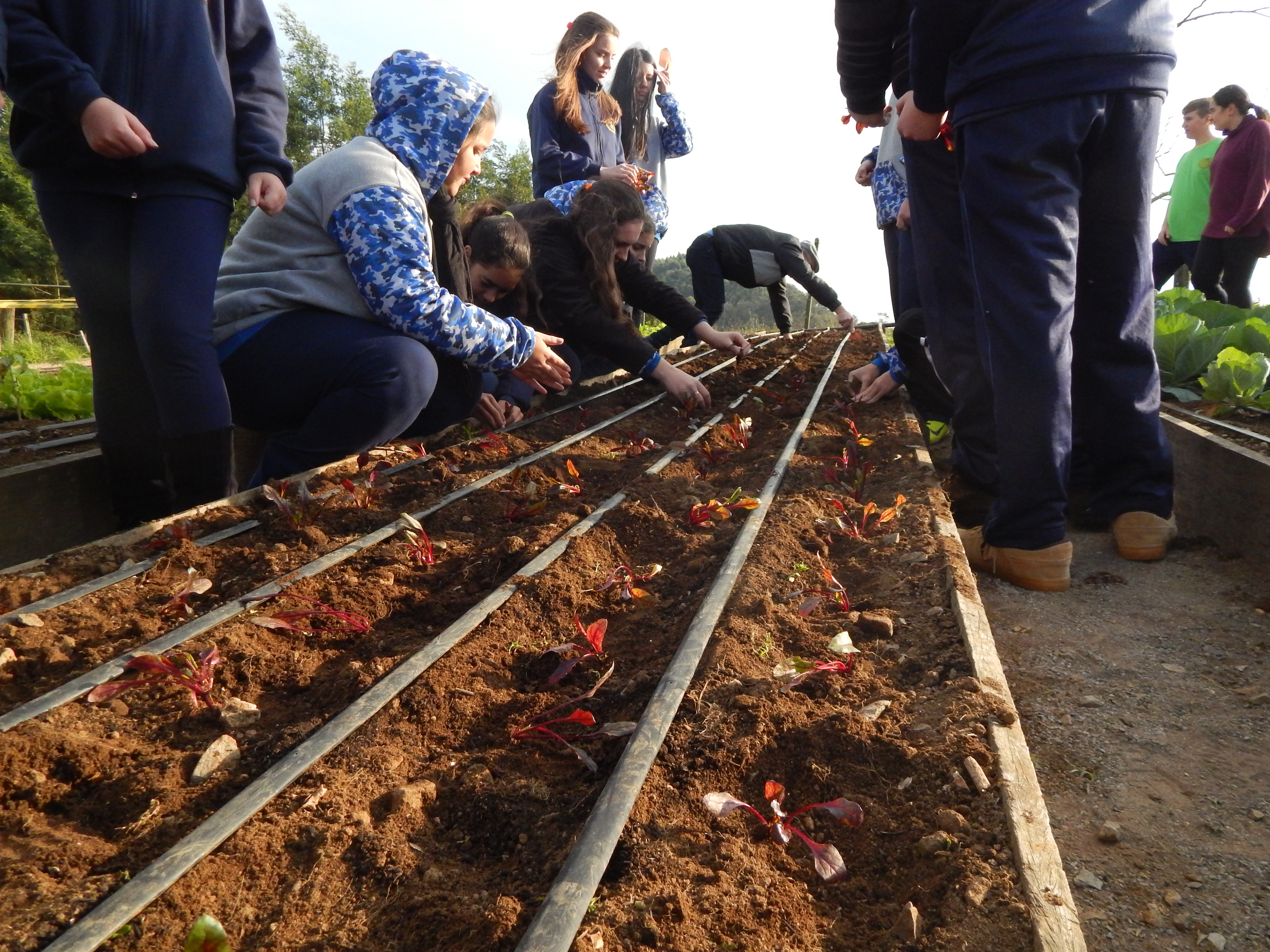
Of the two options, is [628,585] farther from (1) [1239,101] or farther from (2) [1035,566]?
(1) [1239,101]

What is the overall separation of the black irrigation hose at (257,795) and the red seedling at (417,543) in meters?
0.28

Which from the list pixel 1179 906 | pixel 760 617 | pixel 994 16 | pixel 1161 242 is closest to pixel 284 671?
pixel 760 617

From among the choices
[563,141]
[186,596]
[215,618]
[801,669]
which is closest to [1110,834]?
[801,669]

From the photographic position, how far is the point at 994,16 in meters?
1.91

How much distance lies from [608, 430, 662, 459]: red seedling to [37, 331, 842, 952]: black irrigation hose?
1.43 m

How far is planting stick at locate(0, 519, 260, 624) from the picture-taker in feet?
5.23

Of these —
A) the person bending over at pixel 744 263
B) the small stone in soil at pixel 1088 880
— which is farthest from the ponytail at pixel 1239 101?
the small stone in soil at pixel 1088 880

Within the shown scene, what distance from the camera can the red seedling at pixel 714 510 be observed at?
2223mm

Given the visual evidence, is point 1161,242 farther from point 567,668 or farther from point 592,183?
point 567,668

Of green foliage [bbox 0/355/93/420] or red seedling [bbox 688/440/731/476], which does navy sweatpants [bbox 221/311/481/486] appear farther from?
green foliage [bbox 0/355/93/420]

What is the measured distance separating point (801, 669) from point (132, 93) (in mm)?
2235

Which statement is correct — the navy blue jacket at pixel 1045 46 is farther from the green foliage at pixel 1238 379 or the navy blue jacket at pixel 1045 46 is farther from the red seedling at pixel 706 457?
the green foliage at pixel 1238 379

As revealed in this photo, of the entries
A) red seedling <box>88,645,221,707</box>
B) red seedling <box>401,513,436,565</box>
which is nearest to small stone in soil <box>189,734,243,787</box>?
red seedling <box>88,645,221,707</box>

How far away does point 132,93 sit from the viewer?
2125 millimetres
